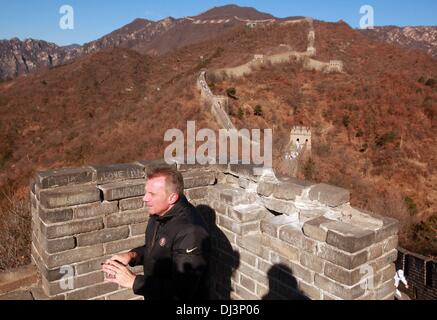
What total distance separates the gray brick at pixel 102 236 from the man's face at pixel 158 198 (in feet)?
3.74

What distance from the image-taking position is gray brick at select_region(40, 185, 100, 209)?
123 inches

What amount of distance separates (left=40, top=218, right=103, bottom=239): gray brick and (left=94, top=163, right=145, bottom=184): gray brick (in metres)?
0.38

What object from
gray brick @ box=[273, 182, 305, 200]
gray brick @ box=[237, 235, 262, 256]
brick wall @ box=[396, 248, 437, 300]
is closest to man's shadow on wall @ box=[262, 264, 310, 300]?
gray brick @ box=[237, 235, 262, 256]

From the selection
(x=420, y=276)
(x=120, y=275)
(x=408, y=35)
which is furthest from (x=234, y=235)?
(x=408, y=35)

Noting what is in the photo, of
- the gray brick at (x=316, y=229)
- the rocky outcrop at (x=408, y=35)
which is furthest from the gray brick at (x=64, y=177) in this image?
the rocky outcrop at (x=408, y=35)

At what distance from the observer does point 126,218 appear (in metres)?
3.54

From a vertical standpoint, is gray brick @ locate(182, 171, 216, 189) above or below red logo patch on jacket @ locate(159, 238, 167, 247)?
above

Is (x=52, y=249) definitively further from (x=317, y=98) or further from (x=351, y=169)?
(x=317, y=98)

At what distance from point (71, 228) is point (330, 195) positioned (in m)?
2.22

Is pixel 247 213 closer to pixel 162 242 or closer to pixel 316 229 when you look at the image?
pixel 316 229

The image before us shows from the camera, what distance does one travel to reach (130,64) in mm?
54000

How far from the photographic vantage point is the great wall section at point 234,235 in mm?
2643

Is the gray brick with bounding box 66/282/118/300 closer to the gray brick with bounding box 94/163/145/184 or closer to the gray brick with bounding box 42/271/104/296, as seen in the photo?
the gray brick with bounding box 42/271/104/296

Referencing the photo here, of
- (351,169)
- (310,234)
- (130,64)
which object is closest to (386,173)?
(351,169)
